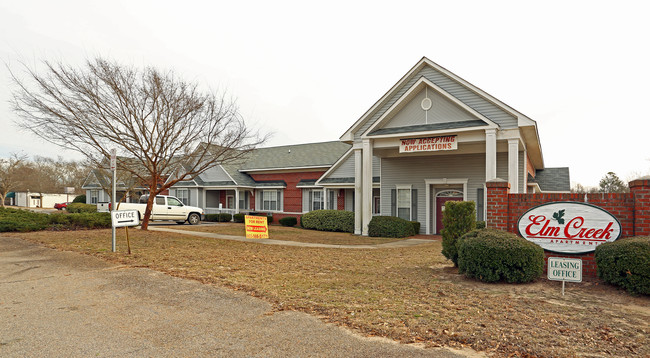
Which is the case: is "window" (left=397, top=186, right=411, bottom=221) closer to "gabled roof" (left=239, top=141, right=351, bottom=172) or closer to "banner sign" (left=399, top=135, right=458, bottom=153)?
"banner sign" (left=399, top=135, right=458, bottom=153)

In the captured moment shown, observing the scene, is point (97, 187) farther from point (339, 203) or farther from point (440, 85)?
point (440, 85)

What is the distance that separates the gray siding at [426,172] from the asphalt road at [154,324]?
1580cm

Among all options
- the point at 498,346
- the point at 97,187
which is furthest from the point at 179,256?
the point at 97,187

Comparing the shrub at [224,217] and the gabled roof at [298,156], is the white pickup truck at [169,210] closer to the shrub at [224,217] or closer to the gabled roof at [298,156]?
the shrub at [224,217]

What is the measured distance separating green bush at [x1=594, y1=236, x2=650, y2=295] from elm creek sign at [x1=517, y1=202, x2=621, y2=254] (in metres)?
0.70

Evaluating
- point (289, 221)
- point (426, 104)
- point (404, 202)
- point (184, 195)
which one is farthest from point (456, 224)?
point (184, 195)

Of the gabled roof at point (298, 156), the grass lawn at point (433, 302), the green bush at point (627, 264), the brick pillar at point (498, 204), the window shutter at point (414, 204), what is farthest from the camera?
the gabled roof at point (298, 156)

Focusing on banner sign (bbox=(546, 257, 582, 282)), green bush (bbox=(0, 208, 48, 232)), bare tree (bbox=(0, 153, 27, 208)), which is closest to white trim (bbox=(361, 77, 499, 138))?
banner sign (bbox=(546, 257, 582, 282))

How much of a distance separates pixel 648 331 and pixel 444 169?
16013mm

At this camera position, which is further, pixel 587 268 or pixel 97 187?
pixel 97 187

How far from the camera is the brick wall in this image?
23.8 ft

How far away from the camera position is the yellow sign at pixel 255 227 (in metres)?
16.1

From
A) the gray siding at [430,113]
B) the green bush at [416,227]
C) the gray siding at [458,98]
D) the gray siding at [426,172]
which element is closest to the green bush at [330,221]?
the gray siding at [426,172]

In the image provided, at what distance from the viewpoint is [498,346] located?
412cm
